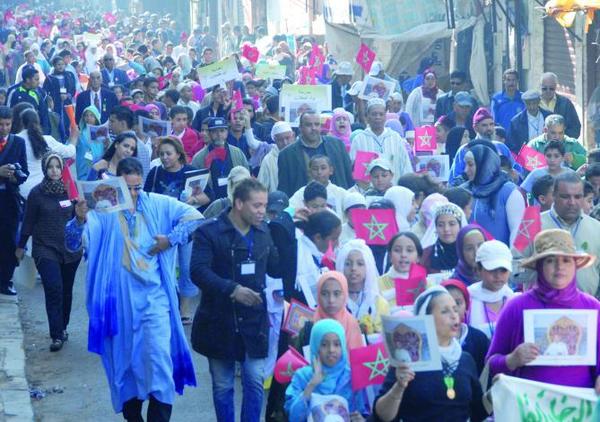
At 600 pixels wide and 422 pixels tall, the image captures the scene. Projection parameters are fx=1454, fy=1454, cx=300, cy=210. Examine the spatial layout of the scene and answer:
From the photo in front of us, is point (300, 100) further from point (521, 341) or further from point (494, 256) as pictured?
point (521, 341)

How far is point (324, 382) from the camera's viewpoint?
666 cm

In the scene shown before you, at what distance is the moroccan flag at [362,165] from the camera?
1196 centimetres

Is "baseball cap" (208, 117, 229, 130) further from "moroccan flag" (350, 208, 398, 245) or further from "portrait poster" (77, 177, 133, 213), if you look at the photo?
"portrait poster" (77, 177, 133, 213)

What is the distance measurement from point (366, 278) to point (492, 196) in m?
2.19

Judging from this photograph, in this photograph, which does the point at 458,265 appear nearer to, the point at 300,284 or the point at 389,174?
the point at 300,284

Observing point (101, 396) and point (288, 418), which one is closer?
point (288, 418)

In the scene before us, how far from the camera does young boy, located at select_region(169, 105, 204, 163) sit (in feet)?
47.8

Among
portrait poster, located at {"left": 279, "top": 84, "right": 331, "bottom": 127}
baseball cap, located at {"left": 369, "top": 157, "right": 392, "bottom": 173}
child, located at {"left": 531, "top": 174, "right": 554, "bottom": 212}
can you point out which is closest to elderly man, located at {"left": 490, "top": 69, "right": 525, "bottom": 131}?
portrait poster, located at {"left": 279, "top": 84, "right": 331, "bottom": 127}

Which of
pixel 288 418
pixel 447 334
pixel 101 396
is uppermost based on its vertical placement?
pixel 447 334

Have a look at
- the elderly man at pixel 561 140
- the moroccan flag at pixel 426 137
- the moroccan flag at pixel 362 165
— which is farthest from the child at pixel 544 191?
the moroccan flag at pixel 426 137

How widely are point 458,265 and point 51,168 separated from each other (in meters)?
4.28

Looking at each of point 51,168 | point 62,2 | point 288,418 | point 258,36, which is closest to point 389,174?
point 51,168

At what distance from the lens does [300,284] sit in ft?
27.0

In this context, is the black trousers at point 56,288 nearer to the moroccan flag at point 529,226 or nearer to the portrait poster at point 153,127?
the portrait poster at point 153,127
